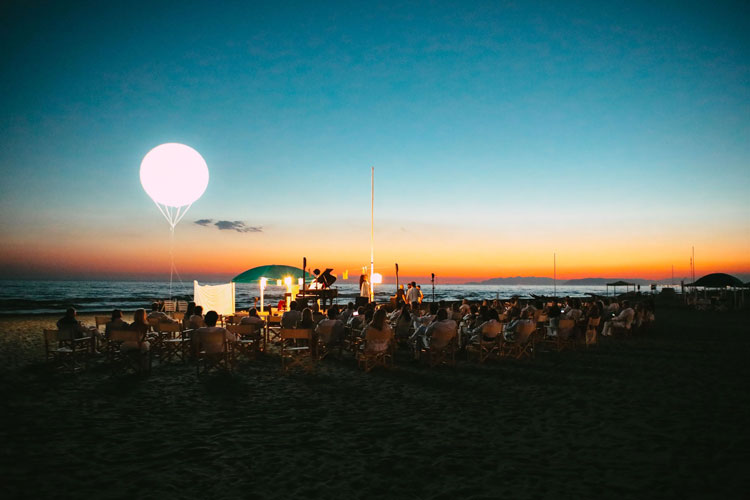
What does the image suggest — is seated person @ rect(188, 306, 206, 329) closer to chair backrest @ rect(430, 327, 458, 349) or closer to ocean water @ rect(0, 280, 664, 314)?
chair backrest @ rect(430, 327, 458, 349)

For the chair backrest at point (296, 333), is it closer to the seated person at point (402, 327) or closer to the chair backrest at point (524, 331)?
the seated person at point (402, 327)

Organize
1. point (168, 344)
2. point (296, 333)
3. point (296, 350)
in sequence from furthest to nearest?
1. point (168, 344)
2. point (296, 350)
3. point (296, 333)

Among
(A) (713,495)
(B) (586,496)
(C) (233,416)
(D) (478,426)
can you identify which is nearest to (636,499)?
(B) (586,496)

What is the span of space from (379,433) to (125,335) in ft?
18.7

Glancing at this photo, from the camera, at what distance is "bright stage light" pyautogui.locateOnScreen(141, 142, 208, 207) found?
9.21 meters

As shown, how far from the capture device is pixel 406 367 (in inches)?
373

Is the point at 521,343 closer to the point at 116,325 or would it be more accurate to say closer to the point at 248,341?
the point at 248,341

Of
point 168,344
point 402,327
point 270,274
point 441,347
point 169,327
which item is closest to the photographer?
point 441,347

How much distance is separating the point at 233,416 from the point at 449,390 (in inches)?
132

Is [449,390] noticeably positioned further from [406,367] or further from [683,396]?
[683,396]

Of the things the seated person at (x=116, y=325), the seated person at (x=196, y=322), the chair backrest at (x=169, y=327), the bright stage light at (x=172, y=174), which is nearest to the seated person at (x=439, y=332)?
the seated person at (x=196, y=322)

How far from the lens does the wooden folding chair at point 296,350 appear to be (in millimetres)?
9055

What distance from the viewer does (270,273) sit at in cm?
1903

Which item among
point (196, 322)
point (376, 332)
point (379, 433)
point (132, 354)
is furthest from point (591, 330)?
point (132, 354)
